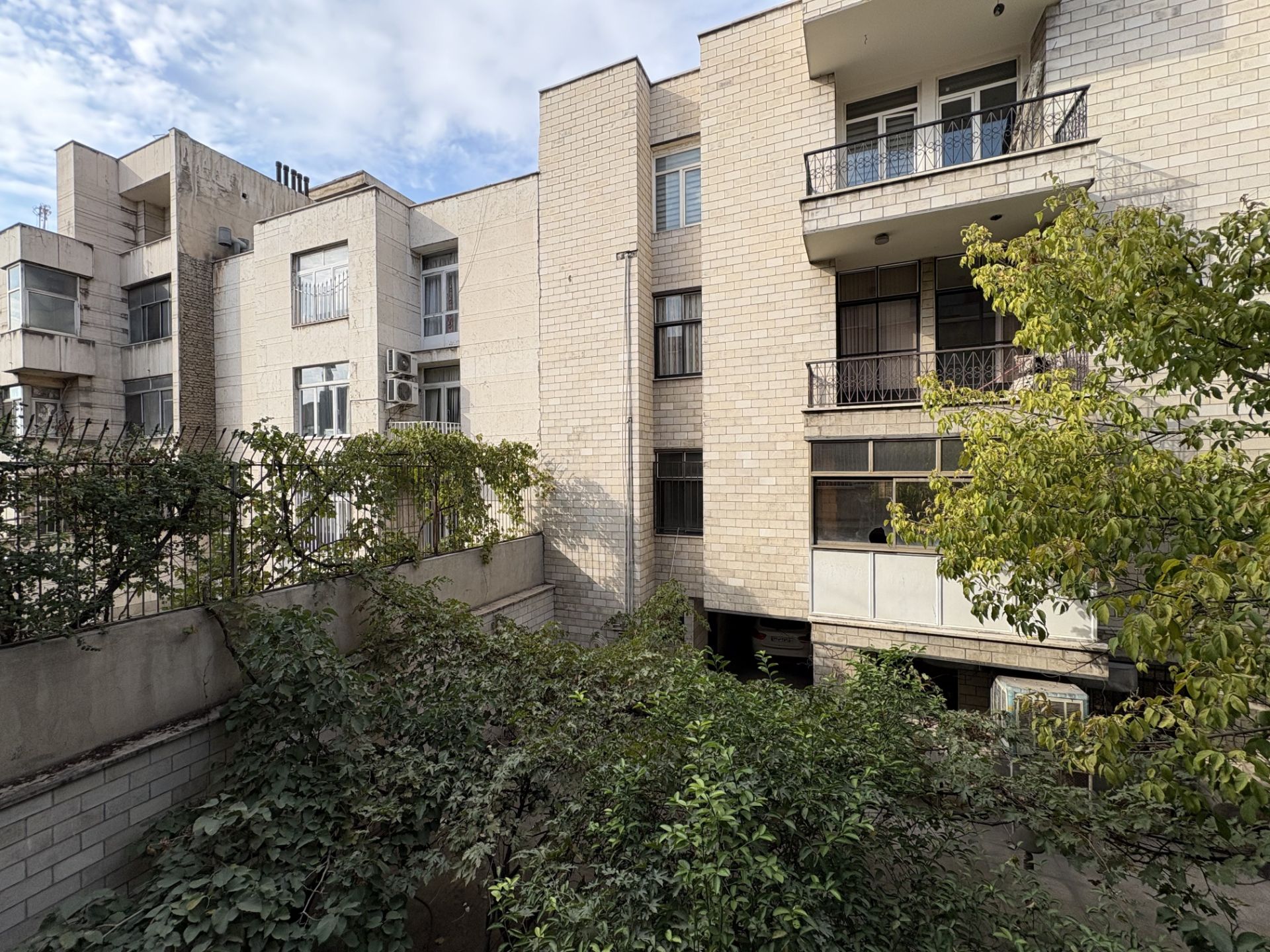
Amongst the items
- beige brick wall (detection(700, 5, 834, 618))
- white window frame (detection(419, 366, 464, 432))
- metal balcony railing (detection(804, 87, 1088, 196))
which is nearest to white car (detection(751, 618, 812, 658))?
beige brick wall (detection(700, 5, 834, 618))

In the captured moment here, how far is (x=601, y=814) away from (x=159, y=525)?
14.4ft

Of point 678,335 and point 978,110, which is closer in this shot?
point 978,110

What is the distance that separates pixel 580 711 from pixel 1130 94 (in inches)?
411

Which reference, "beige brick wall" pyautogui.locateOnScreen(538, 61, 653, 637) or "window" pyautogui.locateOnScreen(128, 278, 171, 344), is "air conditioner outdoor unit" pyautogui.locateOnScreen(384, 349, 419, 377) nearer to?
"beige brick wall" pyautogui.locateOnScreen(538, 61, 653, 637)

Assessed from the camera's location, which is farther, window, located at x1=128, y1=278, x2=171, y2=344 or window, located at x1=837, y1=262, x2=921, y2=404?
window, located at x1=128, y1=278, x2=171, y2=344

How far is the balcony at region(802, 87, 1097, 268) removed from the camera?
7.25 m

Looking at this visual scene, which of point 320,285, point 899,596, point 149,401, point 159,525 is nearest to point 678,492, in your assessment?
point 899,596

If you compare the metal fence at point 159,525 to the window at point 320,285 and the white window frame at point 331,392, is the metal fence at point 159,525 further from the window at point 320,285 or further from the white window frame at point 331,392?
the window at point 320,285

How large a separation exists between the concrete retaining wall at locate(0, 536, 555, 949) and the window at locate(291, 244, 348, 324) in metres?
10.1

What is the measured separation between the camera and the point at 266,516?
19.8 ft

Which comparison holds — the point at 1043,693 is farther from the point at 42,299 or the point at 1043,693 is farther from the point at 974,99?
the point at 42,299

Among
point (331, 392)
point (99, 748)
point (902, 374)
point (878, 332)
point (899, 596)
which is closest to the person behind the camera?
point (99, 748)

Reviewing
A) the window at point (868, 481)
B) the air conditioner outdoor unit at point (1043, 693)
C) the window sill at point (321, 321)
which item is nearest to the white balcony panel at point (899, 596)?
the window at point (868, 481)

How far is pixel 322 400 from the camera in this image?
44.6 feet
